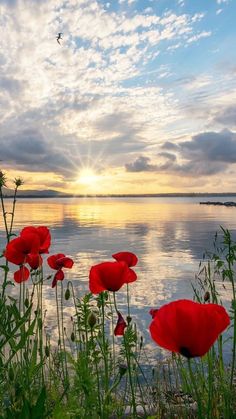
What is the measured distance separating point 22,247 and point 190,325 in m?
1.69

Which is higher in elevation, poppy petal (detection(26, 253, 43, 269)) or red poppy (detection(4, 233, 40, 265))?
red poppy (detection(4, 233, 40, 265))

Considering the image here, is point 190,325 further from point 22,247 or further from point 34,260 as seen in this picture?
point 34,260

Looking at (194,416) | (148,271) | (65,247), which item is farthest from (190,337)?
(65,247)

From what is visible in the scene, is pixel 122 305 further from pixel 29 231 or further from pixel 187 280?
pixel 29 231

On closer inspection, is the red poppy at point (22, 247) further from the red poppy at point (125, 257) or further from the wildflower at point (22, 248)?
the red poppy at point (125, 257)

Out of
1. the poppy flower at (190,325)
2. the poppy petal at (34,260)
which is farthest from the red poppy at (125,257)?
the poppy flower at (190,325)

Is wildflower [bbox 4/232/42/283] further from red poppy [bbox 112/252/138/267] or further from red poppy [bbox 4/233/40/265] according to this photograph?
red poppy [bbox 112/252/138/267]

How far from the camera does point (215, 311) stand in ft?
4.83

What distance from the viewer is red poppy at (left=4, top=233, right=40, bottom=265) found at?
9.56 feet

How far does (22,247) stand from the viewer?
2932mm

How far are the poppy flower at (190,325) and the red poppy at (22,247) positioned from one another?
157 centimetres

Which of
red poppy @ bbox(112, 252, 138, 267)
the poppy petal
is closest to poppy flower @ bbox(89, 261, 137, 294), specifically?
red poppy @ bbox(112, 252, 138, 267)

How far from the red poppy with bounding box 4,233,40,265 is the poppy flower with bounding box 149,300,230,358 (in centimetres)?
157

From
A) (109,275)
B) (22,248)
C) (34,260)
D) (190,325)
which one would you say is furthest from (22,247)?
(190,325)
